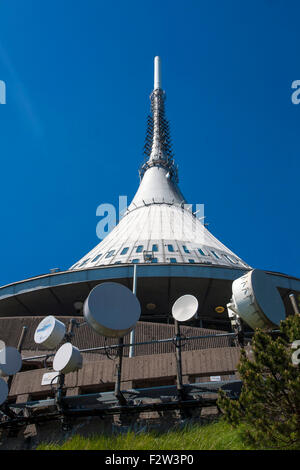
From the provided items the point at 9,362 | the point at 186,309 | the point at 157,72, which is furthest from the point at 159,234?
the point at 157,72

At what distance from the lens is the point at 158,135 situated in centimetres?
6775

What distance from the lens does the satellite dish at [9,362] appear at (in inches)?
488

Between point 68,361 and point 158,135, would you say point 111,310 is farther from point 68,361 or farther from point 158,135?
point 158,135

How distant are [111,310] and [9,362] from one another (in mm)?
3960

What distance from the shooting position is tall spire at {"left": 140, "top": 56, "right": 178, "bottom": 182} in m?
60.9

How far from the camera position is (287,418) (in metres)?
7.29

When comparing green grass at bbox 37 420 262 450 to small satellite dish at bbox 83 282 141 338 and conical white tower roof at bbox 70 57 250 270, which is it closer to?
small satellite dish at bbox 83 282 141 338

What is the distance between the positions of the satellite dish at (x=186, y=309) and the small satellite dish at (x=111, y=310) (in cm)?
199

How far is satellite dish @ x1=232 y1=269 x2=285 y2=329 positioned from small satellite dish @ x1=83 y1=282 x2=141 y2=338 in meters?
2.62

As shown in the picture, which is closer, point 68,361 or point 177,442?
point 177,442

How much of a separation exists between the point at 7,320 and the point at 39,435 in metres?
8.43

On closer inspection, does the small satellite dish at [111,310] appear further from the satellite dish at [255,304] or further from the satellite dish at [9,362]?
the satellite dish at [9,362]

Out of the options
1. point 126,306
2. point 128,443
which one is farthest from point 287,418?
point 126,306
